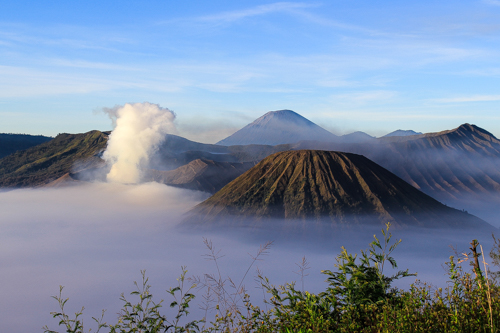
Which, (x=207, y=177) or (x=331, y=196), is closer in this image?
(x=331, y=196)

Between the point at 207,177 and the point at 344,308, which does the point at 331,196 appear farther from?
the point at 344,308

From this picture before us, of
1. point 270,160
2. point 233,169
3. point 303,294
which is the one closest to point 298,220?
point 270,160

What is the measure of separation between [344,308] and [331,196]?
107 m

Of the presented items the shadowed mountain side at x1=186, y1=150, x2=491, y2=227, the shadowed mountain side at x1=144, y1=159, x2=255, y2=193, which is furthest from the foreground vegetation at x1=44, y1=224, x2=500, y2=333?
the shadowed mountain side at x1=144, y1=159, x2=255, y2=193

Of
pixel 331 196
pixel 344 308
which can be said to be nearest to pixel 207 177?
pixel 331 196

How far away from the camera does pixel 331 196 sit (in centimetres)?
11375

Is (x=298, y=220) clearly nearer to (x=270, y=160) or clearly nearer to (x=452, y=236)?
(x=270, y=160)

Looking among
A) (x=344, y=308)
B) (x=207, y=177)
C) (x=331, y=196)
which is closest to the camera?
(x=344, y=308)

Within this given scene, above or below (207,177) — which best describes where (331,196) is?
below

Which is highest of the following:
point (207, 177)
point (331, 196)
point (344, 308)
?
point (207, 177)

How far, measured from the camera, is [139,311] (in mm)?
7508

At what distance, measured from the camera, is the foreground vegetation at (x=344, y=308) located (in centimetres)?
690

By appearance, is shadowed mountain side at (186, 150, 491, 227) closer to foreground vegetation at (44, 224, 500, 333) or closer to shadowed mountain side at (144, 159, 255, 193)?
shadowed mountain side at (144, 159, 255, 193)

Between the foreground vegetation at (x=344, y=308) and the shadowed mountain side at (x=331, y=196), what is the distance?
A: 10443 cm
